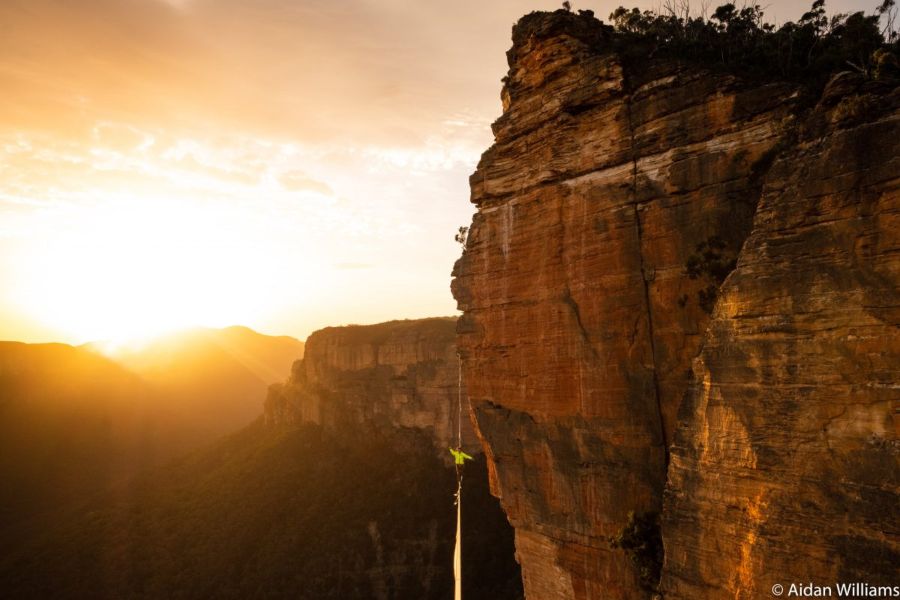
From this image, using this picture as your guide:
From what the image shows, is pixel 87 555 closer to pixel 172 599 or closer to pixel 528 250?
pixel 172 599

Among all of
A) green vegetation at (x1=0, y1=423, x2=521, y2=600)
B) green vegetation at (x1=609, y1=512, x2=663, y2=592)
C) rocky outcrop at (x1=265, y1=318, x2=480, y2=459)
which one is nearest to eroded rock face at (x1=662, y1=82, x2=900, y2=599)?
green vegetation at (x1=609, y1=512, x2=663, y2=592)

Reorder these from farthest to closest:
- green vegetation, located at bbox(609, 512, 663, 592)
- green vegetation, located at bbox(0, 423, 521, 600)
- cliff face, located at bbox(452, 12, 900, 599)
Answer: green vegetation, located at bbox(0, 423, 521, 600)
green vegetation, located at bbox(609, 512, 663, 592)
cliff face, located at bbox(452, 12, 900, 599)

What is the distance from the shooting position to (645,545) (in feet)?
49.9

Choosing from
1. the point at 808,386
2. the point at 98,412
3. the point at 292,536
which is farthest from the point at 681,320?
the point at 98,412

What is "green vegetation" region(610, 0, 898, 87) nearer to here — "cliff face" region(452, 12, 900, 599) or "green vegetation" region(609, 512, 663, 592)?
"cliff face" region(452, 12, 900, 599)

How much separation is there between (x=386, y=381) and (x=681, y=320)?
56758mm

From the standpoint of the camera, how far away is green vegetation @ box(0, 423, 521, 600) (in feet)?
164

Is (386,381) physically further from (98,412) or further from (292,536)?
(98,412)

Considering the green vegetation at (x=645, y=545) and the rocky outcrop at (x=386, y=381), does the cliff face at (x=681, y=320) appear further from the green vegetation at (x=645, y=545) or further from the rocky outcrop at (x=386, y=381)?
the rocky outcrop at (x=386, y=381)

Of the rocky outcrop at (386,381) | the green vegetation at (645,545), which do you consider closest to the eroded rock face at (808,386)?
the green vegetation at (645,545)

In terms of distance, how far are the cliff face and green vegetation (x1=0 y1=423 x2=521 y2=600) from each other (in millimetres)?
33805

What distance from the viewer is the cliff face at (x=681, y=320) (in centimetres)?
1021

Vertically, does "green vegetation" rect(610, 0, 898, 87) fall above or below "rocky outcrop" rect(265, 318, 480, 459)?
above

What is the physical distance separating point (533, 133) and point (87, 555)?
215 ft
